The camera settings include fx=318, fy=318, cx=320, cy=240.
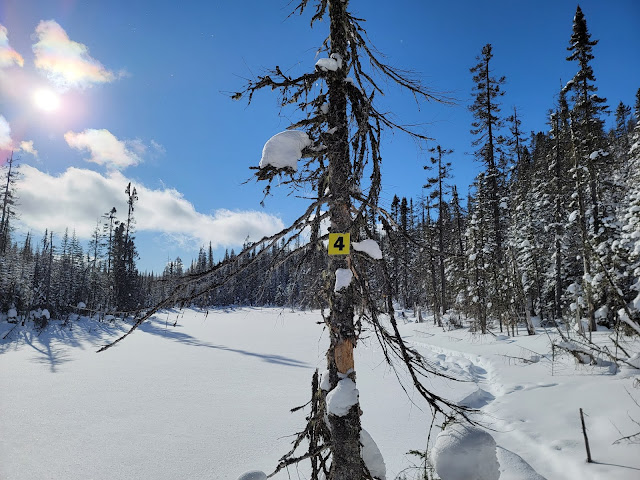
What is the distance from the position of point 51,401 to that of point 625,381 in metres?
14.5

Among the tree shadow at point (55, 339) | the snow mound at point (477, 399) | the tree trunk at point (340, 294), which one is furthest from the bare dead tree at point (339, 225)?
the tree shadow at point (55, 339)

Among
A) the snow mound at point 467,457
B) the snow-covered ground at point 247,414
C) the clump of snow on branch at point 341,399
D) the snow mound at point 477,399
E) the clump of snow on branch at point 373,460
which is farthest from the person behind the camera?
the snow mound at point 477,399

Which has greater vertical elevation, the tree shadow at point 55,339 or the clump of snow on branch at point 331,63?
the clump of snow on branch at point 331,63

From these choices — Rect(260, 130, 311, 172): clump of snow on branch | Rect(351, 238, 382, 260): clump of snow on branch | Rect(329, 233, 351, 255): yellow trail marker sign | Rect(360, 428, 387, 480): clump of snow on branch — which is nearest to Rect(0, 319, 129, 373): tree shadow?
Rect(360, 428, 387, 480): clump of snow on branch

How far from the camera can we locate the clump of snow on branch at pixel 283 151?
3129mm

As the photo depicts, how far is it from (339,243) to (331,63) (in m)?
1.87

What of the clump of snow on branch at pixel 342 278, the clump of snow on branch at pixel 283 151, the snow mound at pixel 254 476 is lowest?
the snow mound at pixel 254 476

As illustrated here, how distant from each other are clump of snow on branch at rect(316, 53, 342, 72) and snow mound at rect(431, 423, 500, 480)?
166 inches

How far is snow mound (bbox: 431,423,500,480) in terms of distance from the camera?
3639 mm

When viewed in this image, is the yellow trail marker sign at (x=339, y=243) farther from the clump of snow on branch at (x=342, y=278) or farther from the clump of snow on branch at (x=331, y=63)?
the clump of snow on branch at (x=331, y=63)

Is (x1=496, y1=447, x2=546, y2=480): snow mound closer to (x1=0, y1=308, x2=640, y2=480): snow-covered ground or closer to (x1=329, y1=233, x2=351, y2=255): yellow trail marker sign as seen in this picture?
(x1=0, y1=308, x2=640, y2=480): snow-covered ground

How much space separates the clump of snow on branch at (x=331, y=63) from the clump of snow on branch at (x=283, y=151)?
2.40ft

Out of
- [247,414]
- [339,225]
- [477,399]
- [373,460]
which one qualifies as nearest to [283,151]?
[339,225]

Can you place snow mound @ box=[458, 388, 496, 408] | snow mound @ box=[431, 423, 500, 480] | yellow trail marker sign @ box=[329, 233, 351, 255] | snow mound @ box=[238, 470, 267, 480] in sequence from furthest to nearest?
snow mound @ box=[458, 388, 496, 408], snow mound @ box=[238, 470, 267, 480], snow mound @ box=[431, 423, 500, 480], yellow trail marker sign @ box=[329, 233, 351, 255]
